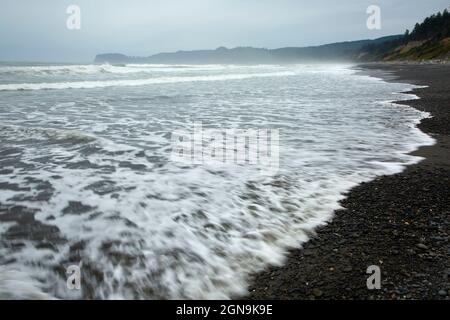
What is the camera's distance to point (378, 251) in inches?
149

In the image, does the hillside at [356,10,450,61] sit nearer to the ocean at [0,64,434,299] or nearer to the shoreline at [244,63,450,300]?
the ocean at [0,64,434,299]

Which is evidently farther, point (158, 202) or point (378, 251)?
point (158, 202)

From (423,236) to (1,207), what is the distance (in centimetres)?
549

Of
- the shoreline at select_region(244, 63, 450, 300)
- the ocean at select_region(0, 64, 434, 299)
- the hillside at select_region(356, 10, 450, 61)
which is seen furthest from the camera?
the hillside at select_region(356, 10, 450, 61)

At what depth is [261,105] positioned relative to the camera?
1620 cm

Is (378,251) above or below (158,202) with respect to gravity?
below

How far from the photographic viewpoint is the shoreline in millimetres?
3207

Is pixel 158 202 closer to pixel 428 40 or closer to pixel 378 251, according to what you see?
pixel 378 251

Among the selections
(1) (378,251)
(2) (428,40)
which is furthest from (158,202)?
(2) (428,40)

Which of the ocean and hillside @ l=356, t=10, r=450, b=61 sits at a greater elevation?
hillside @ l=356, t=10, r=450, b=61

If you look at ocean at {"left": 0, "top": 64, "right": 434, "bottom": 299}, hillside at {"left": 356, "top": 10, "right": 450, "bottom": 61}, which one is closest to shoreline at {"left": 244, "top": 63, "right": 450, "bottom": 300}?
ocean at {"left": 0, "top": 64, "right": 434, "bottom": 299}

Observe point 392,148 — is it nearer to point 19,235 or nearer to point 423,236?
point 423,236
